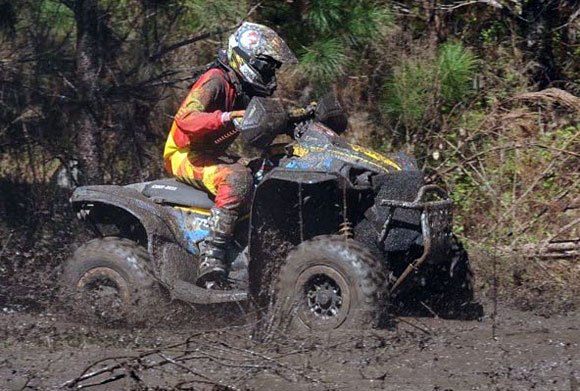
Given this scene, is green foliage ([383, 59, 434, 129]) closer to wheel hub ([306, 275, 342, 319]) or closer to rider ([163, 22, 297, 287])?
rider ([163, 22, 297, 287])

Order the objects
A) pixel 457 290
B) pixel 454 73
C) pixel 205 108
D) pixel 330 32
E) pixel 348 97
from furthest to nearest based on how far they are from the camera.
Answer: pixel 348 97, pixel 454 73, pixel 330 32, pixel 457 290, pixel 205 108

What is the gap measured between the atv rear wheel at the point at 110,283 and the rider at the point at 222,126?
37 cm

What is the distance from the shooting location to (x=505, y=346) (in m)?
5.80

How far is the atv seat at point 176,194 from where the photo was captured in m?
6.90

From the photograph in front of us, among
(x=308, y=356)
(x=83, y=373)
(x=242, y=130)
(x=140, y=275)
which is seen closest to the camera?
(x=83, y=373)

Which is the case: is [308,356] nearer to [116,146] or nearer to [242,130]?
[242,130]

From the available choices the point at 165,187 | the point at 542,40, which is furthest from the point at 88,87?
the point at 542,40

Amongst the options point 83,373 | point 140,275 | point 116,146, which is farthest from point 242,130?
point 116,146

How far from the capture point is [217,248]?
263 inches

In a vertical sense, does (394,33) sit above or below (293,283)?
above

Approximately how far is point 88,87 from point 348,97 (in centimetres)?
241

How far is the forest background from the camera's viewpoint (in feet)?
28.1

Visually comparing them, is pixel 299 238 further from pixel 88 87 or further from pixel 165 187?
pixel 88 87

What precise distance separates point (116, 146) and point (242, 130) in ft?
11.9
